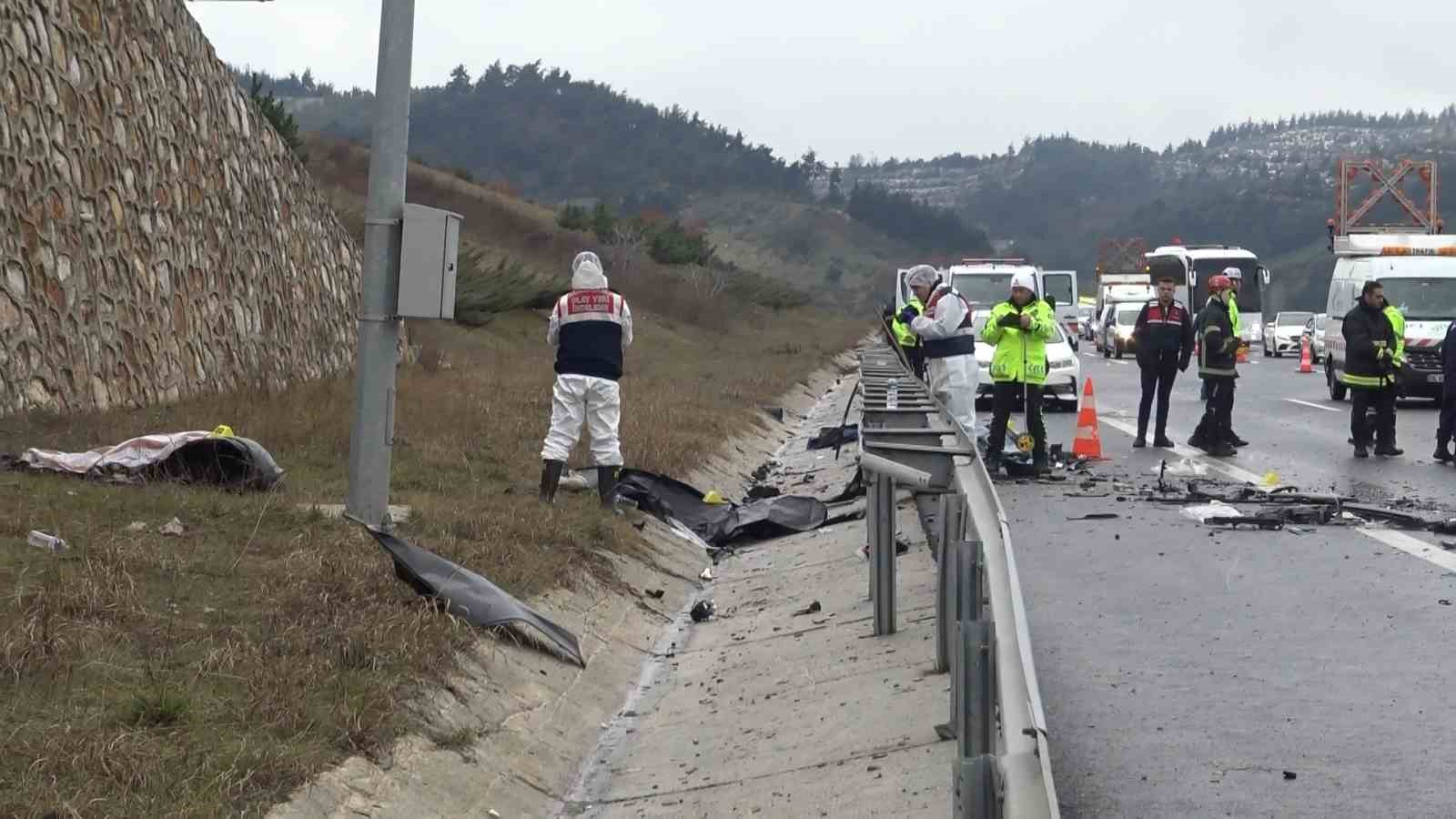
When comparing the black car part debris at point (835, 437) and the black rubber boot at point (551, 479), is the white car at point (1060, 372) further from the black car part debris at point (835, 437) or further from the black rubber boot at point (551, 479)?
the black rubber boot at point (551, 479)

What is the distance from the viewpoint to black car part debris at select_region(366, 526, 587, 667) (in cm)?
866

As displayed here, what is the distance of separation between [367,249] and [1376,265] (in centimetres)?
2218

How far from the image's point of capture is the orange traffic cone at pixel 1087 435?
19.2 meters

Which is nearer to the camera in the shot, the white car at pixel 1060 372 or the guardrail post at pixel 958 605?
A: the guardrail post at pixel 958 605

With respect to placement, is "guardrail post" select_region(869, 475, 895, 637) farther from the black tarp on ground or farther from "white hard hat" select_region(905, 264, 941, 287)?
"white hard hat" select_region(905, 264, 941, 287)

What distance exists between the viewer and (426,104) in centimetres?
18475

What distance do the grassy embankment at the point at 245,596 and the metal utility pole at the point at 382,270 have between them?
1.21ft

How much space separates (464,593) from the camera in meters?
8.79

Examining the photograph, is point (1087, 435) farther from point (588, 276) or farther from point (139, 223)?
point (139, 223)

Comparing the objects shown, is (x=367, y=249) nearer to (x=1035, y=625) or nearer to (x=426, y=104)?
(x=1035, y=625)

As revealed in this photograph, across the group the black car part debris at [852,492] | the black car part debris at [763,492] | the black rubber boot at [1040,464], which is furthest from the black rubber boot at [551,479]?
the black rubber boot at [1040,464]

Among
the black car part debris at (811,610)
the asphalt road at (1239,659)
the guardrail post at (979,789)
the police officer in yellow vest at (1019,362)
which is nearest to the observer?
the guardrail post at (979,789)

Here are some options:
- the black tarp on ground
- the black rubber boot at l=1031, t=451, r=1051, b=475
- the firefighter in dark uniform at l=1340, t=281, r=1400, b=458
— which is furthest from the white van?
the black tarp on ground

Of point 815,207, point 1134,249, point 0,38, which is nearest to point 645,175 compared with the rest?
point 815,207
